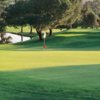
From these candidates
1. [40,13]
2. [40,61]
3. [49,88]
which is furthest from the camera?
[40,13]

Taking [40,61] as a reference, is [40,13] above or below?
above

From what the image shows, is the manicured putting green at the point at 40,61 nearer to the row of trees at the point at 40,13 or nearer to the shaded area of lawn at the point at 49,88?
the shaded area of lawn at the point at 49,88

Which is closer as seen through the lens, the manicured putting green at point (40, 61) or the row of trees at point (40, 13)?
the manicured putting green at point (40, 61)

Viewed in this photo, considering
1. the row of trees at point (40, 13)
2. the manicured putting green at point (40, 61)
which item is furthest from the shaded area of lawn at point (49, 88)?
the row of trees at point (40, 13)

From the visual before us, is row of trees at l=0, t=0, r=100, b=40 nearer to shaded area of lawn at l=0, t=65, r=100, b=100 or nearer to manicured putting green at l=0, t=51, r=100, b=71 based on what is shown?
manicured putting green at l=0, t=51, r=100, b=71

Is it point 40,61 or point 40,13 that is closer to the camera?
point 40,61

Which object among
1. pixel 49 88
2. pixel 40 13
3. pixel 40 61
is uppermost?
pixel 40 13

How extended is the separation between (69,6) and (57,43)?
6.12 metres

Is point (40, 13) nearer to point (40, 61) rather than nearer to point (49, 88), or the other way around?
point (40, 61)

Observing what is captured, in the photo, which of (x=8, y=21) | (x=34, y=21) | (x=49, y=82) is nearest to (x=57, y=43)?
(x=34, y=21)

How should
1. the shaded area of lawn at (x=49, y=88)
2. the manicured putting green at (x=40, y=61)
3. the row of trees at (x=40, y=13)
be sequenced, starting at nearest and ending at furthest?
the shaded area of lawn at (x=49, y=88)
the manicured putting green at (x=40, y=61)
the row of trees at (x=40, y=13)

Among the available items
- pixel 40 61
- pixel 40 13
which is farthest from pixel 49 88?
pixel 40 13

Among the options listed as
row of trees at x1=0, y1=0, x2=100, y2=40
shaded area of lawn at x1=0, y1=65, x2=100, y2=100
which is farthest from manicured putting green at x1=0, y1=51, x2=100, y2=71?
row of trees at x1=0, y1=0, x2=100, y2=40

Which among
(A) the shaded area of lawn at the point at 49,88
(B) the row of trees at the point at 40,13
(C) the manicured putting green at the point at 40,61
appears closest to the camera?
(A) the shaded area of lawn at the point at 49,88
